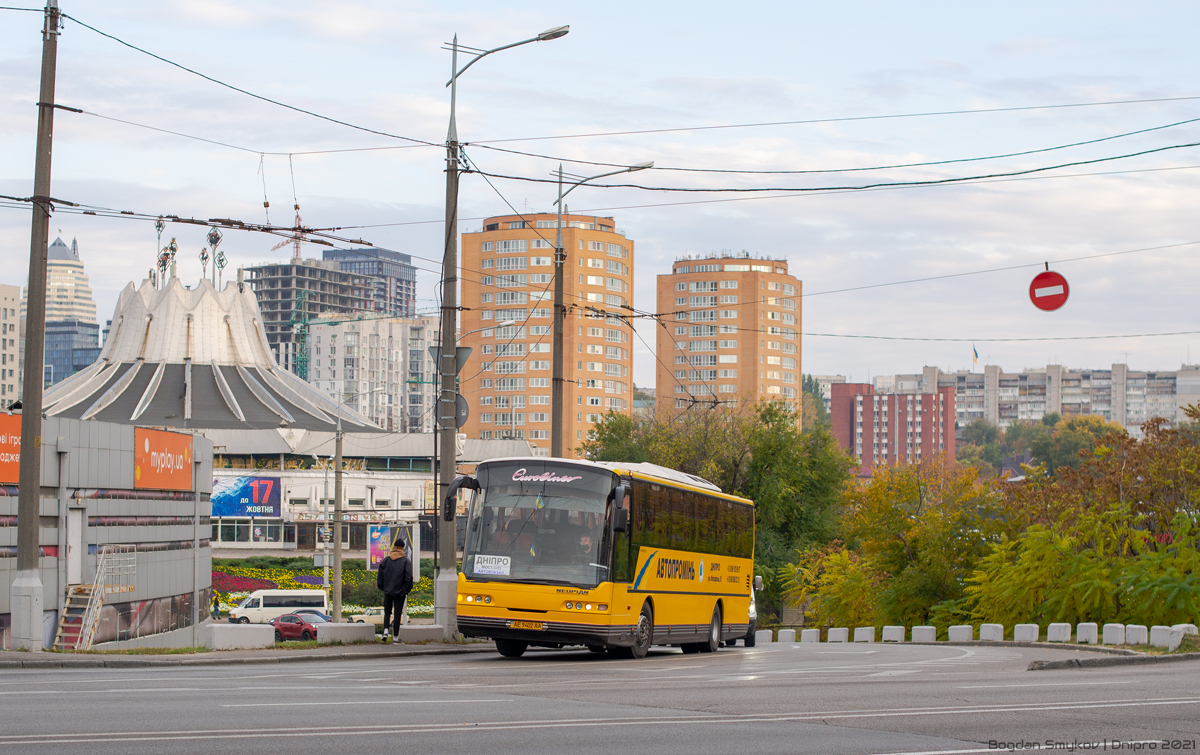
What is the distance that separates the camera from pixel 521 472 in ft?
66.3

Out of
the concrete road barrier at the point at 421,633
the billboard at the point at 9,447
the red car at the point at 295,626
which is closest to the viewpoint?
the concrete road barrier at the point at 421,633

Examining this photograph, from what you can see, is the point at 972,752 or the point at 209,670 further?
the point at 209,670

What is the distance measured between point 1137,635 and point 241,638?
15615 mm

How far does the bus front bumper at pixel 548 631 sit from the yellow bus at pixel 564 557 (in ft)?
0.05

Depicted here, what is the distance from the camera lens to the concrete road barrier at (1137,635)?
22719 mm

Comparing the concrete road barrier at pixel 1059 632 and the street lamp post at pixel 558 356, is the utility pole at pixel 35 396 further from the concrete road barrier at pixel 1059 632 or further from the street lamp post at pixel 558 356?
the concrete road barrier at pixel 1059 632

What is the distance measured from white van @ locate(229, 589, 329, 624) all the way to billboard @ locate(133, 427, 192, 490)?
63.0ft

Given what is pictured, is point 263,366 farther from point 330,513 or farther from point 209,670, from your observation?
point 209,670

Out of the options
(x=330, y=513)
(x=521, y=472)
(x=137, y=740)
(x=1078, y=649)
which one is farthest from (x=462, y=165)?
(x=330, y=513)

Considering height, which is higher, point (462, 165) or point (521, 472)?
point (462, 165)

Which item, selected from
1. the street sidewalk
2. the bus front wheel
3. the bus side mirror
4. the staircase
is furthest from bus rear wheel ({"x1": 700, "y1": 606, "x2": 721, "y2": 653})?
the staircase

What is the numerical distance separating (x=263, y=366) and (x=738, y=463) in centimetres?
3420

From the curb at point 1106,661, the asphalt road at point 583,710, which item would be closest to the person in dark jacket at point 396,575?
the asphalt road at point 583,710

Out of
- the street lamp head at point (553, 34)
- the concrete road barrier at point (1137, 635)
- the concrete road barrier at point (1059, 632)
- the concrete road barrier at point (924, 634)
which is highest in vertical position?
the street lamp head at point (553, 34)
